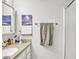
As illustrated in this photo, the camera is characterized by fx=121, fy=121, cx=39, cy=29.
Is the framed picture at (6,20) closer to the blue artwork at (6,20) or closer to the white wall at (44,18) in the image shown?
the blue artwork at (6,20)

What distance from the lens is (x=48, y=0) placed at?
3.56 m

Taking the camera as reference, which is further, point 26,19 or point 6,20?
point 26,19

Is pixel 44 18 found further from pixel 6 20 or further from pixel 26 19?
pixel 6 20

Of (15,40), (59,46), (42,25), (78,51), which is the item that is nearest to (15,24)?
(15,40)

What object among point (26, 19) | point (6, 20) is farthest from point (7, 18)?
point (26, 19)

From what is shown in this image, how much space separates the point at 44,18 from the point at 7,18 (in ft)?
3.59

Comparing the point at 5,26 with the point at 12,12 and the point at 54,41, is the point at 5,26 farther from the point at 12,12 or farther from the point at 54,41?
the point at 54,41

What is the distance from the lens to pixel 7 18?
303cm

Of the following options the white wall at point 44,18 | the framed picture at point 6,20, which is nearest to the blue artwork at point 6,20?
the framed picture at point 6,20

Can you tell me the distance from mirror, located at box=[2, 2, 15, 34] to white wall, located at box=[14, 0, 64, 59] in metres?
0.31

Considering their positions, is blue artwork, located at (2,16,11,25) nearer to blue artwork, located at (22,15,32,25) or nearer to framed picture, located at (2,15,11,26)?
framed picture, located at (2,15,11,26)

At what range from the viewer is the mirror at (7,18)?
2.81 meters

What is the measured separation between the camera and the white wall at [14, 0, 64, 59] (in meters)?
3.54

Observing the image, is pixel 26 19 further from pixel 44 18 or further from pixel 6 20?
pixel 6 20
